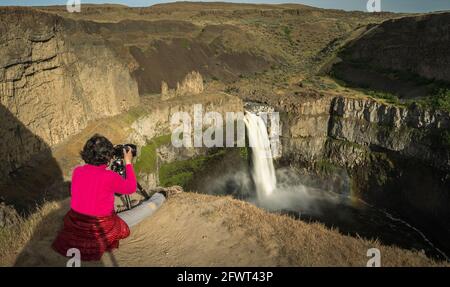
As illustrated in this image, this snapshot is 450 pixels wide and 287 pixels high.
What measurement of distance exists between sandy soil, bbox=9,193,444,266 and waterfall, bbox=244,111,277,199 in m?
30.8

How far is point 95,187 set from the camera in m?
8.02

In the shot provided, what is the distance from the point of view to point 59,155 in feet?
81.1

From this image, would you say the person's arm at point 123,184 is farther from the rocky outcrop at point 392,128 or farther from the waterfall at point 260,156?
the waterfall at point 260,156

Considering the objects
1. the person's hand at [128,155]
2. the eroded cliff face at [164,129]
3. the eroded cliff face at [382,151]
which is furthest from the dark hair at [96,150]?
the eroded cliff face at [382,151]

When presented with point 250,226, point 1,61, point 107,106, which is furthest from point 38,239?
point 107,106

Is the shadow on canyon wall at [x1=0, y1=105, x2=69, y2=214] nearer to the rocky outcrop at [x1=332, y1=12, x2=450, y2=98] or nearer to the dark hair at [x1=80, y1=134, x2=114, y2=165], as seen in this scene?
the dark hair at [x1=80, y1=134, x2=114, y2=165]

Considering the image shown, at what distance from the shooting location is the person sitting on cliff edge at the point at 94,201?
7.94 metres

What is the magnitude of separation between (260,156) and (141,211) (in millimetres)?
32855

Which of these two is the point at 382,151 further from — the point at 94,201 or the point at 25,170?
the point at 94,201

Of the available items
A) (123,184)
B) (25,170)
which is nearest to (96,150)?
(123,184)

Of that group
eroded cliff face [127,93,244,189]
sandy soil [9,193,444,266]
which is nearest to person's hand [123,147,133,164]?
sandy soil [9,193,444,266]

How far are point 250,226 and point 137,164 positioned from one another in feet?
75.6

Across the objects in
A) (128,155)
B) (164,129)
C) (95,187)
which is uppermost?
(128,155)
